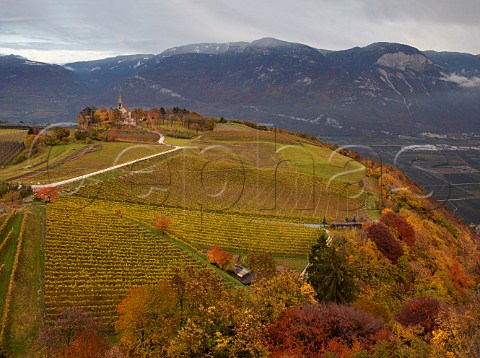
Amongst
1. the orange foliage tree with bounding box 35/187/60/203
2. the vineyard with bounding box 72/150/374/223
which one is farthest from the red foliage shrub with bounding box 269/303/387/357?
the vineyard with bounding box 72/150/374/223

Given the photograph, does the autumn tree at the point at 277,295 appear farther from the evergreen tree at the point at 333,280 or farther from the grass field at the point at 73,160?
the grass field at the point at 73,160

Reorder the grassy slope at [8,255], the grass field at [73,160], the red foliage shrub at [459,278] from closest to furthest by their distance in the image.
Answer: the grassy slope at [8,255], the red foliage shrub at [459,278], the grass field at [73,160]

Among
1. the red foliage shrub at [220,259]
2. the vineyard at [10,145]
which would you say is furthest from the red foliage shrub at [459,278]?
the vineyard at [10,145]

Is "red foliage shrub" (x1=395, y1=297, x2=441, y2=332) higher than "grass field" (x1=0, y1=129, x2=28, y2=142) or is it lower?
lower

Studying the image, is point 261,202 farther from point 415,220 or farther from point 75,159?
point 75,159

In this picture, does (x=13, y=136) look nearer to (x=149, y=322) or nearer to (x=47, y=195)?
(x=47, y=195)

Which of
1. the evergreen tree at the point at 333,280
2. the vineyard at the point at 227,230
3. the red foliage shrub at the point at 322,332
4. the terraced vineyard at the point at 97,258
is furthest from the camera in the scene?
the vineyard at the point at 227,230

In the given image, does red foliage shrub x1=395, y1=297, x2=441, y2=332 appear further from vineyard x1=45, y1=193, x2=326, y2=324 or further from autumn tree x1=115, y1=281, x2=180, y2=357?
vineyard x1=45, y1=193, x2=326, y2=324
